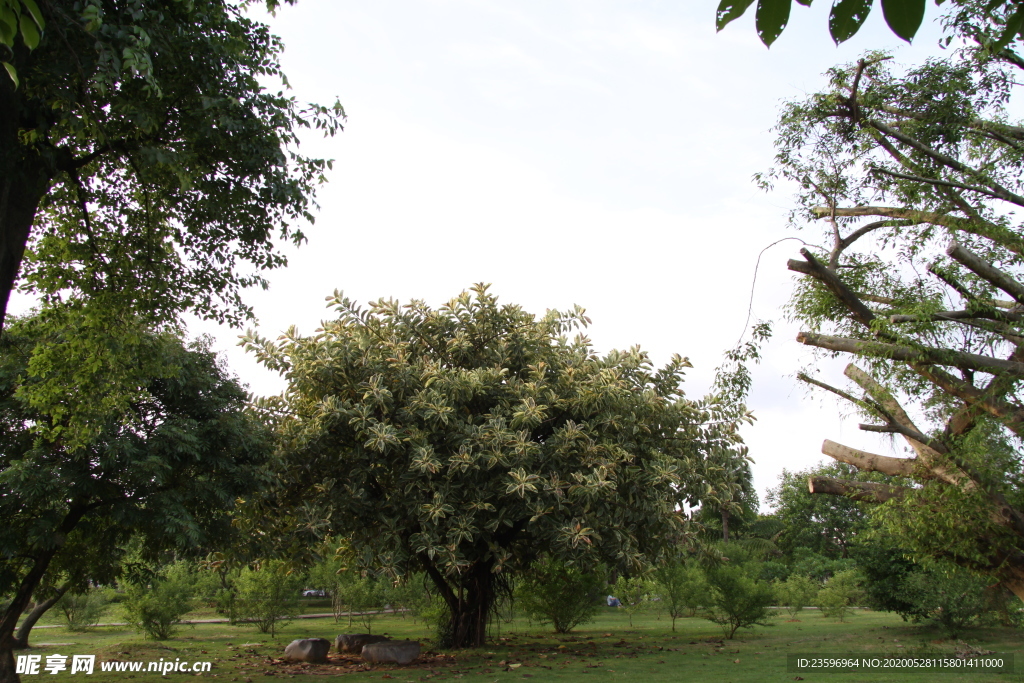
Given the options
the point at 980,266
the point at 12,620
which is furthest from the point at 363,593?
the point at 980,266

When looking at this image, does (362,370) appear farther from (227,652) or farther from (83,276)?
(227,652)

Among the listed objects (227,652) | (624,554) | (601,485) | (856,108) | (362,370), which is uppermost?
(856,108)

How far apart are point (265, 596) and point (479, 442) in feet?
35.6

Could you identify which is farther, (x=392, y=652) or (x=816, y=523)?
(x=816, y=523)

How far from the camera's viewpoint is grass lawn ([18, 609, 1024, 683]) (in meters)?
10.2

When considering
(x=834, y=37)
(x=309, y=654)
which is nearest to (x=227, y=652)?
(x=309, y=654)

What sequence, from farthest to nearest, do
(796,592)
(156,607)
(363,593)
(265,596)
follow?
(796,592), (363,593), (265,596), (156,607)

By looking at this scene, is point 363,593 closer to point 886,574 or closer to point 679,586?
point 679,586

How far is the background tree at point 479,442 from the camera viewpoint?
10836mm

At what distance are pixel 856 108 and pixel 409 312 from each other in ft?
26.7

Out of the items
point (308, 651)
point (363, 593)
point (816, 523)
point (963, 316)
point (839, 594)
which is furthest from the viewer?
point (816, 523)

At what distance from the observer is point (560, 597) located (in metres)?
17.5

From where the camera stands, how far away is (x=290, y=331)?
1280cm

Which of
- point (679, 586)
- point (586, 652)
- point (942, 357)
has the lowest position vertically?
point (586, 652)
